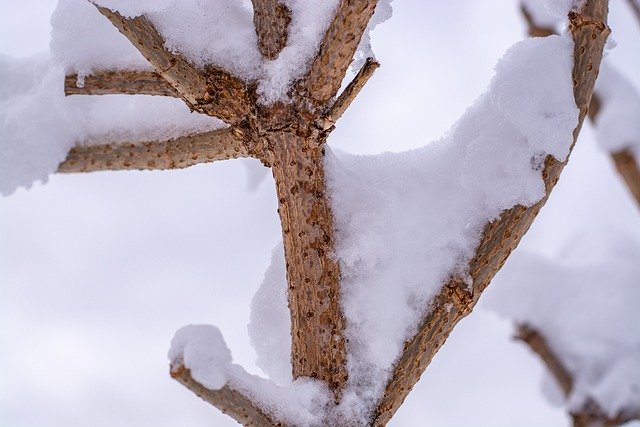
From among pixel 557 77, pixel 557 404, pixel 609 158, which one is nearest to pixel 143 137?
pixel 557 77

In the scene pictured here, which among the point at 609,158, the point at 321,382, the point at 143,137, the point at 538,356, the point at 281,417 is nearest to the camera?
the point at 281,417

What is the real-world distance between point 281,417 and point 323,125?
0.63 m

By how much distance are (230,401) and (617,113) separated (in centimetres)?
275

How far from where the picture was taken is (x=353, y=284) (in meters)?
1.27

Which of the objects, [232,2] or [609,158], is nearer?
[232,2]

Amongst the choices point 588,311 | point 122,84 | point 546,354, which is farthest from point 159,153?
point 588,311

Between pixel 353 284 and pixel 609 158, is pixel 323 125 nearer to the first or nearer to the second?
pixel 353 284

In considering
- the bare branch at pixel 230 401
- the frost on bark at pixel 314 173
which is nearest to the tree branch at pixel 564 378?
the frost on bark at pixel 314 173

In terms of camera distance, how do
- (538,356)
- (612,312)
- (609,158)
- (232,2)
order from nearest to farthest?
(232,2), (609,158), (538,356), (612,312)

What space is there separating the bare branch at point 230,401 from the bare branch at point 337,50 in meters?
0.64

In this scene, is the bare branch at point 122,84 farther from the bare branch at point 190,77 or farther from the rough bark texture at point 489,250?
the rough bark texture at point 489,250

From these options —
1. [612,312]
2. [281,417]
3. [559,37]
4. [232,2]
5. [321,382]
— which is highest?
[612,312]

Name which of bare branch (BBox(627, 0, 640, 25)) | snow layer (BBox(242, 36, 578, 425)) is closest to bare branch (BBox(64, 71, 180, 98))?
snow layer (BBox(242, 36, 578, 425))

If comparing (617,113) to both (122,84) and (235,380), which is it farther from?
(235,380)
